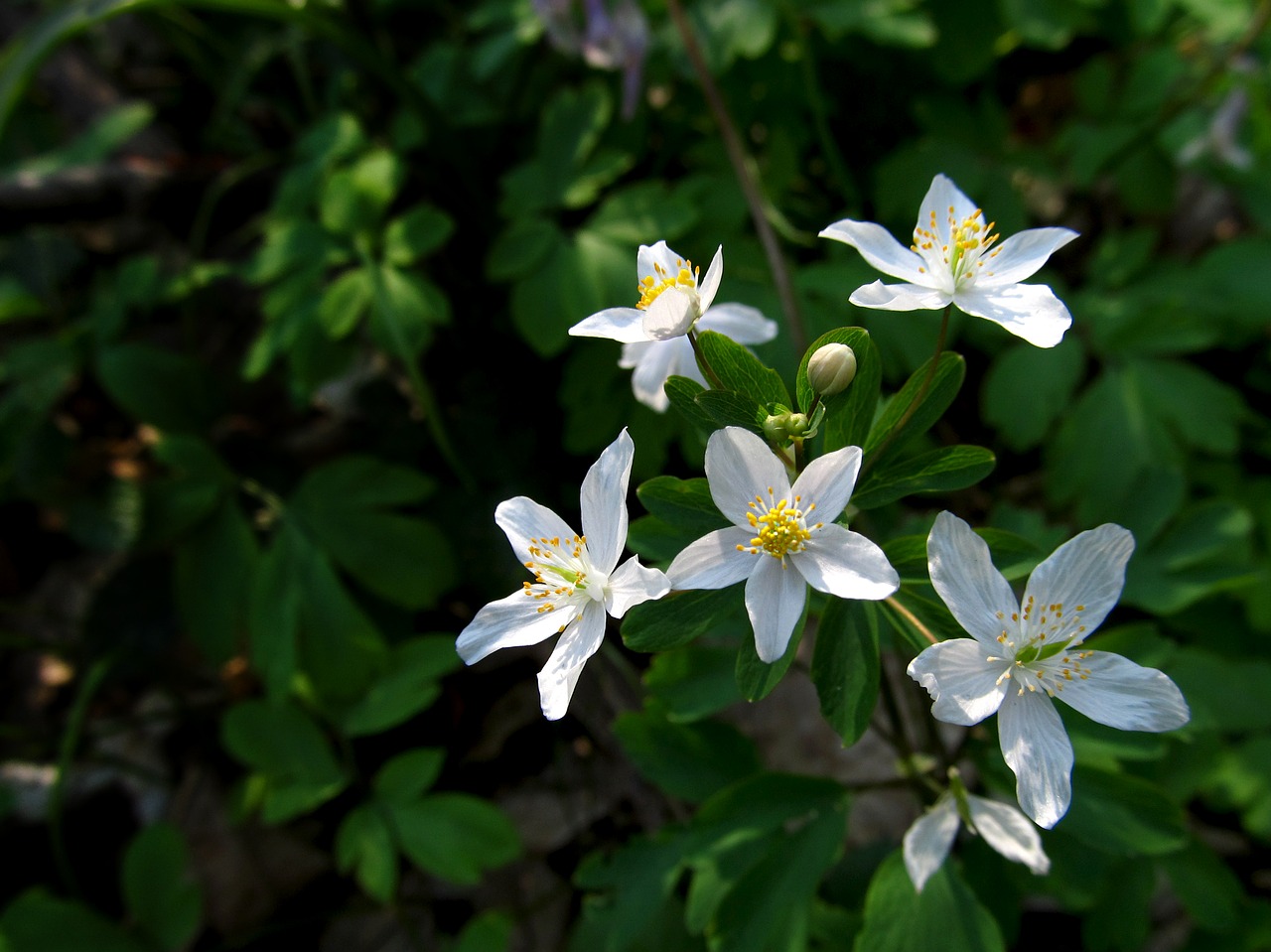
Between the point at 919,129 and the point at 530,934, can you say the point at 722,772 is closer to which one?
the point at 530,934

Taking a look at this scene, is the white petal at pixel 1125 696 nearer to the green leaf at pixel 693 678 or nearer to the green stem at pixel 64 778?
the green leaf at pixel 693 678

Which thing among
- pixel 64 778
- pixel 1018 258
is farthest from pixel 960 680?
pixel 64 778

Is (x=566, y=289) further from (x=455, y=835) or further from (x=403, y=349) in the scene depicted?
(x=455, y=835)

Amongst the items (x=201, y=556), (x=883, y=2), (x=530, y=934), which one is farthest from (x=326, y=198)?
(x=530, y=934)

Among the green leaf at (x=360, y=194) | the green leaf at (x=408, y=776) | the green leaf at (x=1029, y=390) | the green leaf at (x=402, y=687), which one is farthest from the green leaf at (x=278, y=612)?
the green leaf at (x=1029, y=390)

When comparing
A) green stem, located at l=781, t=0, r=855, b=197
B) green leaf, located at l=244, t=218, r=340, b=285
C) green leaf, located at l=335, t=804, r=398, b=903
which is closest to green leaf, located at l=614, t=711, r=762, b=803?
green leaf, located at l=335, t=804, r=398, b=903

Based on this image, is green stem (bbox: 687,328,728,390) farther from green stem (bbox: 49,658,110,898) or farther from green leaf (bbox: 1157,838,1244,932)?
green stem (bbox: 49,658,110,898)
